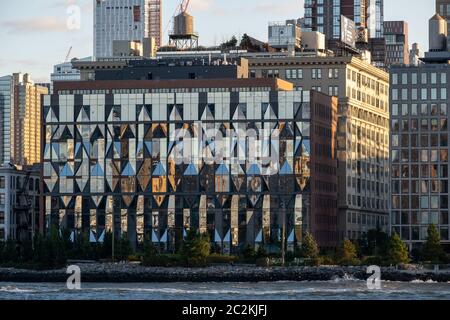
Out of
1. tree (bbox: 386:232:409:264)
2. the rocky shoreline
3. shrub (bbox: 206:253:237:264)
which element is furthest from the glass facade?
the rocky shoreline

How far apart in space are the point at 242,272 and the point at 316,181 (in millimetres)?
39532

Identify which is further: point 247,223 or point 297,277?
point 247,223

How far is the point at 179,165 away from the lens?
7628 inches

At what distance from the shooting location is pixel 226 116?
192875 millimetres

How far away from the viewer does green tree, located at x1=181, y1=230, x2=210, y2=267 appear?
6590 inches

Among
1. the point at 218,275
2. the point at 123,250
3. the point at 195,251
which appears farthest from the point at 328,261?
the point at 123,250

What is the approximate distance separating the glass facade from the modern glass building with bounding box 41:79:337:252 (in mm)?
146

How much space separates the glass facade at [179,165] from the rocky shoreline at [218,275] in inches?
1064

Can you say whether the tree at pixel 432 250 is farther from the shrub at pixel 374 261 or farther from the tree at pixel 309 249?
the tree at pixel 309 249

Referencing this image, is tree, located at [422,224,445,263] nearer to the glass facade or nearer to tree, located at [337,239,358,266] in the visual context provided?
tree, located at [337,239,358,266]

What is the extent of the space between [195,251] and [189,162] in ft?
91.5

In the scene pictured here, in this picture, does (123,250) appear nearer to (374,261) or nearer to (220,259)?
(220,259)
